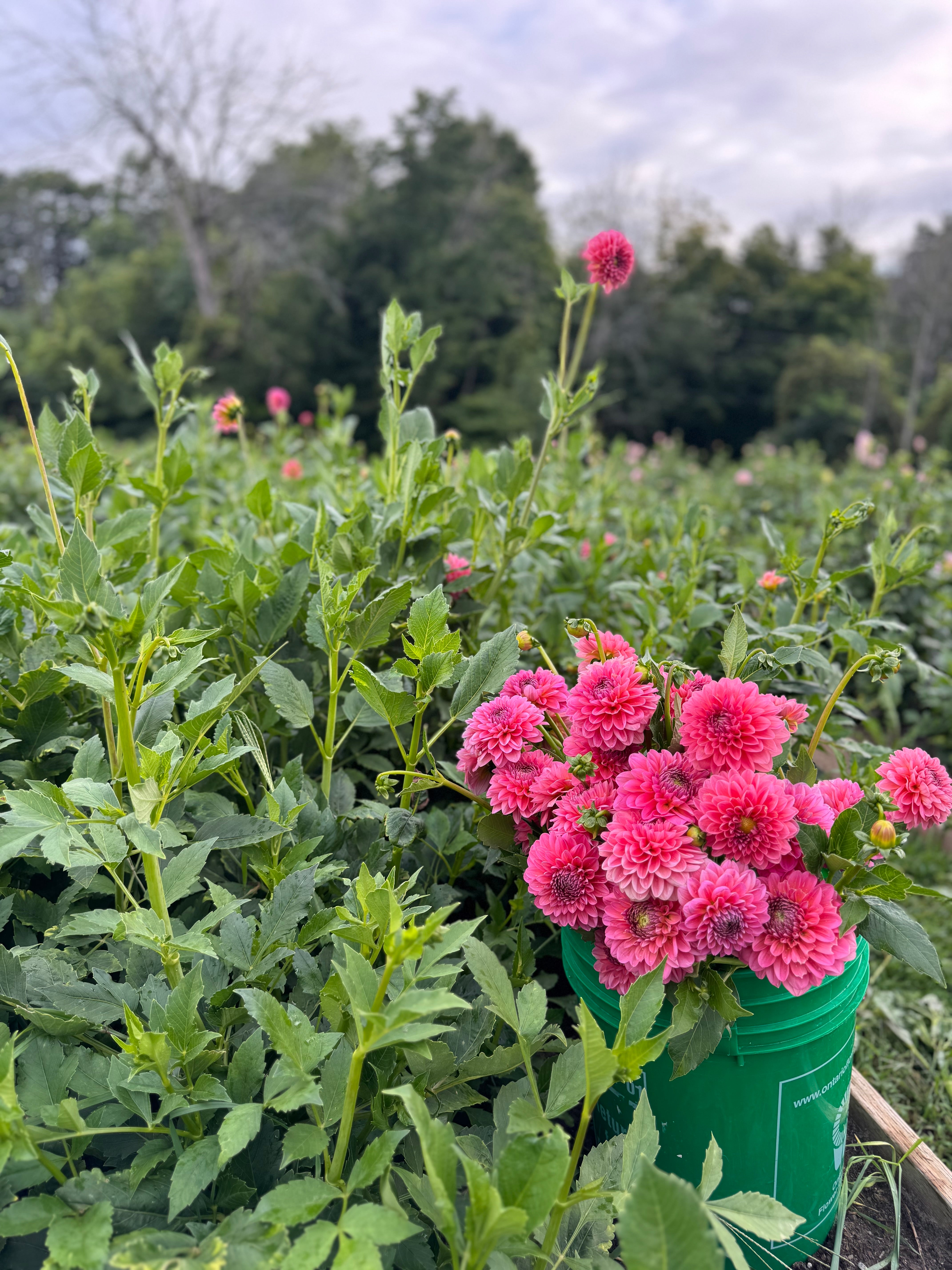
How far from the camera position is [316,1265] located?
63 centimetres

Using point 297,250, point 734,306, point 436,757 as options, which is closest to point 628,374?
point 734,306

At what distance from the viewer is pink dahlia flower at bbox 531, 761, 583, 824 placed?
1056 millimetres

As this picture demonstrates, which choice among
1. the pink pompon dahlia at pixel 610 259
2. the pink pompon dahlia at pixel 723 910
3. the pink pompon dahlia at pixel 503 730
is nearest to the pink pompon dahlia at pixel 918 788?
the pink pompon dahlia at pixel 723 910

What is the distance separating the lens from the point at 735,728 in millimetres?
943

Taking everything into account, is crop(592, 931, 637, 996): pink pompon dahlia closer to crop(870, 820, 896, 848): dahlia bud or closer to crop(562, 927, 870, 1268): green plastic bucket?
crop(562, 927, 870, 1268): green plastic bucket

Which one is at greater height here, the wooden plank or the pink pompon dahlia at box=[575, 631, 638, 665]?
the pink pompon dahlia at box=[575, 631, 638, 665]

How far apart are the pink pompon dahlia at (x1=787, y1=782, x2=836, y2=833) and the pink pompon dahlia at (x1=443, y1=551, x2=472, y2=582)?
779mm

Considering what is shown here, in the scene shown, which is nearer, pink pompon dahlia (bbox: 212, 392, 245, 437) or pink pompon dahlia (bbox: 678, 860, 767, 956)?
pink pompon dahlia (bbox: 678, 860, 767, 956)

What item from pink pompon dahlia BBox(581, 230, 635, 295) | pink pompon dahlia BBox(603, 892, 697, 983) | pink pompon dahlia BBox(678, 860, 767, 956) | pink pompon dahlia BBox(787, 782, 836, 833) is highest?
pink pompon dahlia BBox(581, 230, 635, 295)

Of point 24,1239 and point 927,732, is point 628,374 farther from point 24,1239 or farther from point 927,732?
point 24,1239

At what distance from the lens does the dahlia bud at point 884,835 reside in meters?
0.88

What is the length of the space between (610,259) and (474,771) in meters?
1.08

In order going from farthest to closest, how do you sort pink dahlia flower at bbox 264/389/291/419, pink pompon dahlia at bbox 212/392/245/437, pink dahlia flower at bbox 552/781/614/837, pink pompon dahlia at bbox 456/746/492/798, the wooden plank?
1. pink dahlia flower at bbox 264/389/291/419
2. pink pompon dahlia at bbox 212/392/245/437
3. the wooden plank
4. pink pompon dahlia at bbox 456/746/492/798
5. pink dahlia flower at bbox 552/781/614/837

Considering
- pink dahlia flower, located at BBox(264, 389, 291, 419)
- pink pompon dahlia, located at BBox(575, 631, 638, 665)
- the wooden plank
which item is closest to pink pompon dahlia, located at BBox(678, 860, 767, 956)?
pink pompon dahlia, located at BBox(575, 631, 638, 665)
